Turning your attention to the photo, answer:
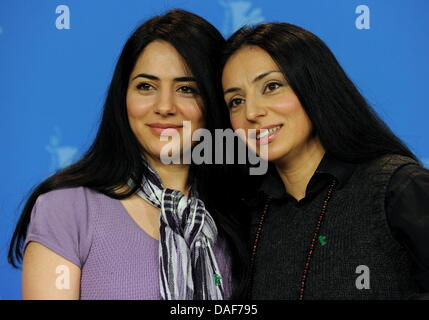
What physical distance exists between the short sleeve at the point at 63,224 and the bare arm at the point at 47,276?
0.06 ft

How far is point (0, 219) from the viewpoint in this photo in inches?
115

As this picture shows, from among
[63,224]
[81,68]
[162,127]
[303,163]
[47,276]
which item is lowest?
[47,276]

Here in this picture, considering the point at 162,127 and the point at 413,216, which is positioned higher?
the point at 162,127

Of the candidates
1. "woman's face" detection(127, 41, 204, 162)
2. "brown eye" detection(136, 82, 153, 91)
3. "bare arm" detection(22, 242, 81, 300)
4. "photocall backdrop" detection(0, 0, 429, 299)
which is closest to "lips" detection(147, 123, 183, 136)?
"woman's face" detection(127, 41, 204, 162)

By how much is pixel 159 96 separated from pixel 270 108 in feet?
1.07

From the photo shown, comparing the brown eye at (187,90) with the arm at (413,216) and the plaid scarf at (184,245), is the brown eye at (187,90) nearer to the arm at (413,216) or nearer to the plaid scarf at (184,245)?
the plaid scarf at (184,245)

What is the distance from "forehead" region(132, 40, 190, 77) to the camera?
1.93 metres

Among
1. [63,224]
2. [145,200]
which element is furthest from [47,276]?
[145,200]

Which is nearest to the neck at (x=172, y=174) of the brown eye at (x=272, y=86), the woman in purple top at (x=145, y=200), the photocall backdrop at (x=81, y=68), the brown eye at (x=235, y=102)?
the woman in purple top at (x=145, y=200)

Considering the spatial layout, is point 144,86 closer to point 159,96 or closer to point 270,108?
point 159,96

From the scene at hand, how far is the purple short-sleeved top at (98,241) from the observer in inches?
68.2

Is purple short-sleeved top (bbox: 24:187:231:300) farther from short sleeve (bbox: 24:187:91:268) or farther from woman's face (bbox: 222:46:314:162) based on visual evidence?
woman's face (bbox: 222:46:314:162)

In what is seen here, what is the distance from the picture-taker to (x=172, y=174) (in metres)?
2.03

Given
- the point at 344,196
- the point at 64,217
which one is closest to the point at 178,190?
the point at 64,217
